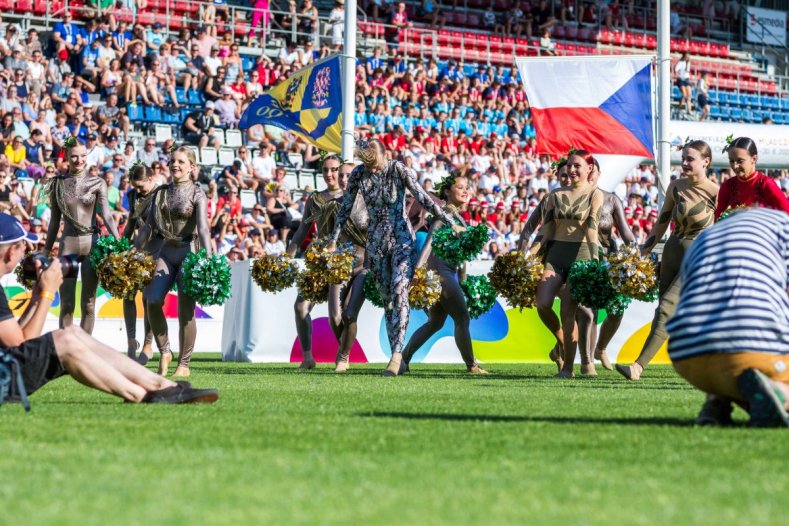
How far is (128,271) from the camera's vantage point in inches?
470

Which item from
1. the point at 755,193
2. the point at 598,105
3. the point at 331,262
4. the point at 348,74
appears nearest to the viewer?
the point at 755,193

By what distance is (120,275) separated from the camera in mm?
11922

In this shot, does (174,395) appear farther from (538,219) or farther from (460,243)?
(538,219)

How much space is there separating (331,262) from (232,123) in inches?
524

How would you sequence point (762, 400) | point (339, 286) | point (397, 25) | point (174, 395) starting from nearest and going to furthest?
point (762, 400) < point (174, 395) < point (339, 286) < point (397, 25)

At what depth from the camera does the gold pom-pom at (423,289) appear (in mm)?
12227

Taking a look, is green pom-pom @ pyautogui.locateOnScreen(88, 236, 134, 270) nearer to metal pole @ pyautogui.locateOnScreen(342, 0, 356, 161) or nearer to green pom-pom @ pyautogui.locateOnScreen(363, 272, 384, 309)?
green pom-pom @ pyautogui.locateOnScreen(363, 272, 384, 309)

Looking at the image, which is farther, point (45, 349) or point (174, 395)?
point (174, 395)

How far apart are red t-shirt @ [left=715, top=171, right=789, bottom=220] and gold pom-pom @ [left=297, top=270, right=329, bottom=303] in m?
4.12

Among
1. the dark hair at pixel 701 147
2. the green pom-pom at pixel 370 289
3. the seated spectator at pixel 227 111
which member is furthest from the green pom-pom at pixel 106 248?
the seated spectator at pixel 227 111

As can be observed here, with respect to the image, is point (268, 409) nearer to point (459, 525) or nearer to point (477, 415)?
point (477, 415)

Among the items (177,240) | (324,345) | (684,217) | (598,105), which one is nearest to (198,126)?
(598,105)

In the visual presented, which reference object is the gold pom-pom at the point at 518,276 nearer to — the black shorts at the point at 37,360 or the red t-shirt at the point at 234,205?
the black shorts at the point at 37,360

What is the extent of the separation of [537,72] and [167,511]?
15282mm
